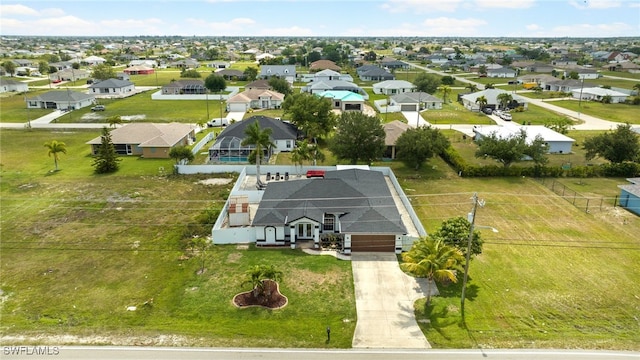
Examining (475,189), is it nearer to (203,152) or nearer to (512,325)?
(512,325)

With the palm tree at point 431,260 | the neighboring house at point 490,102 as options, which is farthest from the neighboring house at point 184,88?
the palm tree at point 431,260

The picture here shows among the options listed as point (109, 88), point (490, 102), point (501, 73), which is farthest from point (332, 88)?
point (501, 73)

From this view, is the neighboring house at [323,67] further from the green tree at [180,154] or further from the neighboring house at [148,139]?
the green tree at [180,154]

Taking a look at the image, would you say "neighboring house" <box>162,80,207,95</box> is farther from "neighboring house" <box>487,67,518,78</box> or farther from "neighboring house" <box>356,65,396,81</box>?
"neighboring house" <box>487,67,518,78</box>

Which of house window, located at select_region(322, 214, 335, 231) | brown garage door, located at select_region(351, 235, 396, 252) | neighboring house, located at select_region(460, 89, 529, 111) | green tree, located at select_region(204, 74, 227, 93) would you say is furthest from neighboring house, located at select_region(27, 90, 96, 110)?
neighboring house, located at select_region(460, 89, 529, 111)

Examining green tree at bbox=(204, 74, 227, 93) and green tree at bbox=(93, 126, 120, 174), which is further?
green tree at bbox=(204, 74, 227, 93)
